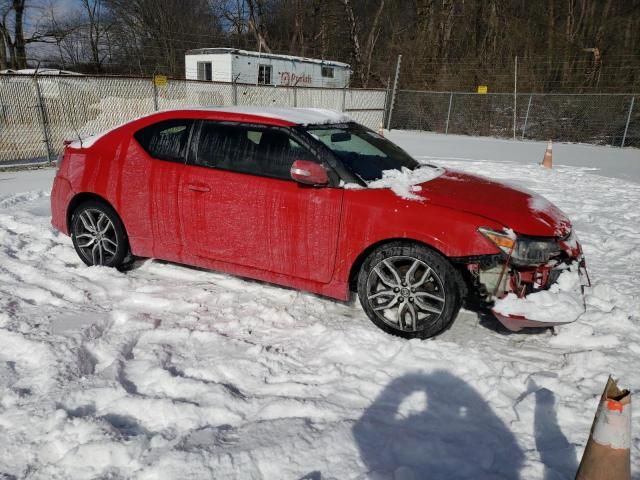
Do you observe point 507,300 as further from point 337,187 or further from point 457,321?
point 337,187

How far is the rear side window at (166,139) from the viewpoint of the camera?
4.05 m

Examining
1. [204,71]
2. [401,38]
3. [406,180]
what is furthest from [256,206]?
[401,38]

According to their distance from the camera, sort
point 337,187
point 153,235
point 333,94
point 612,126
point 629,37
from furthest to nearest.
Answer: point 629,37
point 333,94
point 612,126
point 153,235
point 337,187

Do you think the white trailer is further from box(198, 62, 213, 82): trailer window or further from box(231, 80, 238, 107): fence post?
box(231, 80, 238, 107): fence post

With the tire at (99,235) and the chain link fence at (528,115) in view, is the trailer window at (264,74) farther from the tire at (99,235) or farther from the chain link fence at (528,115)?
the tire at (99,235)

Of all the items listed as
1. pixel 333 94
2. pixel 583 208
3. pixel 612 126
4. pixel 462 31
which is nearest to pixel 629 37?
pixel 612 126

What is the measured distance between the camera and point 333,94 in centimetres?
1911

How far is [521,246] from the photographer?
3.15m

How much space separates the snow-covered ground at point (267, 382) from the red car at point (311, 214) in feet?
0.99

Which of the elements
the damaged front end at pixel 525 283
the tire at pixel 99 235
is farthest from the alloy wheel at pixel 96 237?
the damaged front end at pixel 525 283

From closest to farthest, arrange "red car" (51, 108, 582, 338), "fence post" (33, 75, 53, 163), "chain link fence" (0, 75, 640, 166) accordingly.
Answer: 1. "red car" (51, 108, 582, 338)
2. "fence post" (33, 75, 53, 163)
3. "chain link fence" (0, 75, 640, 166)

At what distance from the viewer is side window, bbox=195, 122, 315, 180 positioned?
3676mm

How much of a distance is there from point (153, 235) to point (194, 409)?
2.02 m

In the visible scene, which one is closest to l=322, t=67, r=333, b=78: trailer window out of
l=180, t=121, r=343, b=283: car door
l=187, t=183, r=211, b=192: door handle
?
l=180, t=121, r=343, b=283: car door
